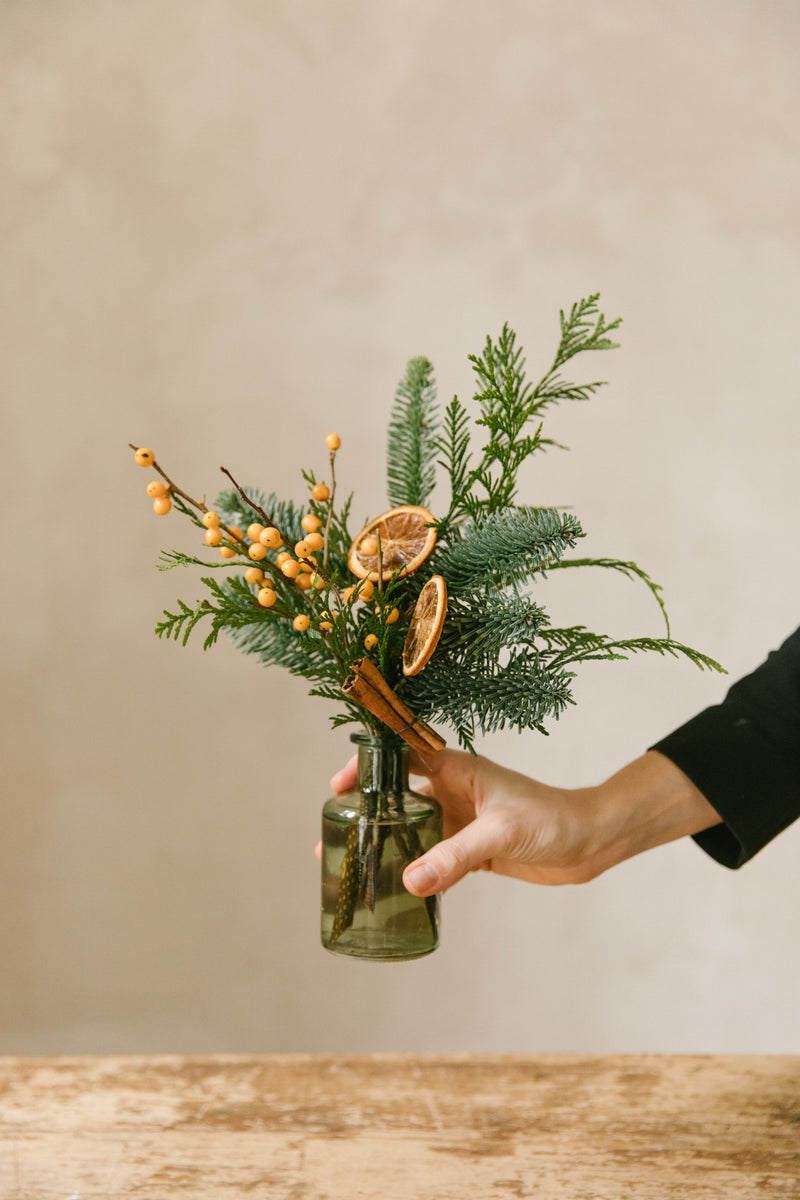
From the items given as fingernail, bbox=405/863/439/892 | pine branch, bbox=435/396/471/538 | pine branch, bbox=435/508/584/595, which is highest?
pine branch, bbox=435/396/471/538

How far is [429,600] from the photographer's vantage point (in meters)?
0.70

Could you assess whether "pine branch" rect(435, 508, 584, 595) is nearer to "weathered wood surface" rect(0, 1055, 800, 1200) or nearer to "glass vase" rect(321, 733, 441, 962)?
"glass vase" rect(321, 733, 441, 962)

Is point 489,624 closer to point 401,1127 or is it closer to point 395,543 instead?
point 395,543

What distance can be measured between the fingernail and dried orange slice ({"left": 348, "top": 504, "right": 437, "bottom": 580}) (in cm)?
21

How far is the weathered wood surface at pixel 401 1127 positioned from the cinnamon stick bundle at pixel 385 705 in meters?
0.34

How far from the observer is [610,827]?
2.99 feet

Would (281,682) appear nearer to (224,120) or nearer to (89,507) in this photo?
(89,507)

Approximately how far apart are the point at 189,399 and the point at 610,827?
3.93 ft

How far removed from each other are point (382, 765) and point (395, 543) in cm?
17

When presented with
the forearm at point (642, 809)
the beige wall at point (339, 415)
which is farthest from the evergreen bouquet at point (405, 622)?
the beige wall at point (339, 415)

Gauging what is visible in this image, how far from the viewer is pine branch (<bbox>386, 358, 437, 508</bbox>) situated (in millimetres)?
834

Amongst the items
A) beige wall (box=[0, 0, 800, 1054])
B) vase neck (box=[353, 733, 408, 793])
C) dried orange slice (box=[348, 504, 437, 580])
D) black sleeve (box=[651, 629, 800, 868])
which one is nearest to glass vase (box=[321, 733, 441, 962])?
vase neck (box=[353, 733, 408, 793])

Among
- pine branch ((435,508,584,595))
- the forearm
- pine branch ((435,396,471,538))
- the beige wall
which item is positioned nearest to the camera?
pine branch ((435,508,584,595))

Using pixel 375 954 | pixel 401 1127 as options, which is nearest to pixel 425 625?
pixel 375 954
